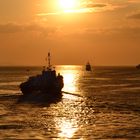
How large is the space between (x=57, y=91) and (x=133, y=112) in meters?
44.7

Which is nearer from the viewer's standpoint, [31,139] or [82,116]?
[31,139]

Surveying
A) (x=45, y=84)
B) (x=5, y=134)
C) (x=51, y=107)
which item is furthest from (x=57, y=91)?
(x=5, y=134)

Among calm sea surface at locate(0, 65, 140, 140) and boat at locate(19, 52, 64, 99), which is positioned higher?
boat at locate(19, 52, 64, 99)

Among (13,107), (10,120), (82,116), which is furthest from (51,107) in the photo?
(10,120)

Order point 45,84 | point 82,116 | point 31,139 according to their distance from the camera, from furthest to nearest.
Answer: point 45,84 < point 82,116 < point 31,139

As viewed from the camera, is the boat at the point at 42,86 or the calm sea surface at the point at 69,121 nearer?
the calm sea surface at the point at 69,121

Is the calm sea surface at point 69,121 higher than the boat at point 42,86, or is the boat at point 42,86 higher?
the boat at point 42,86

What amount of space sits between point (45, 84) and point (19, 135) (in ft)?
198

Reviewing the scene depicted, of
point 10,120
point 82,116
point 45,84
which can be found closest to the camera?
point 10,120

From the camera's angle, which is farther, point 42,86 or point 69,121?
point 42,86

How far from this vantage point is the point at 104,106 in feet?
270

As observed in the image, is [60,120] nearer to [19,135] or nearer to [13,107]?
[19,135]

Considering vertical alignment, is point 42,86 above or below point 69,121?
above

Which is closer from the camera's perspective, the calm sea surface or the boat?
the calm sea surface
